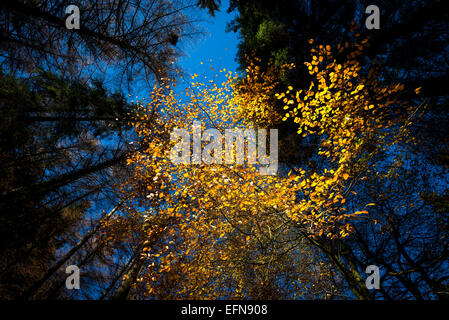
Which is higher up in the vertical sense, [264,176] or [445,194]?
[264,176]

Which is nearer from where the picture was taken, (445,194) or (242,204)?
(242,204)

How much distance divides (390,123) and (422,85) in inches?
67.3

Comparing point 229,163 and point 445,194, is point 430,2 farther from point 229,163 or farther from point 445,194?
point 229,163

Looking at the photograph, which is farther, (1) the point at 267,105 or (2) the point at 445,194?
(1) the point at 267,105

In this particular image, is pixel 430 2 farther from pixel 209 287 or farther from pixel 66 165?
pixel 66 165

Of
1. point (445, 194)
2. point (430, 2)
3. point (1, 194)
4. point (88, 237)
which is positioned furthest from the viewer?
point (88, 237)

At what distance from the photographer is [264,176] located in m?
8.35

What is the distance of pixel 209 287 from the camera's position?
5.97 meters

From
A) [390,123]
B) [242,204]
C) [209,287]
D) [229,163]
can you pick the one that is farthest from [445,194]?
[209,287]
